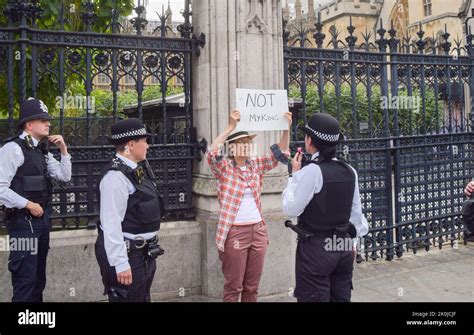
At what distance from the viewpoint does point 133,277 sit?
3895mm

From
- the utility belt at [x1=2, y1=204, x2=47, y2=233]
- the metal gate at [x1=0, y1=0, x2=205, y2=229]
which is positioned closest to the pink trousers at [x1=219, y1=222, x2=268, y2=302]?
the metal gate at [x1=0, y1=0, x2=205, y2=229]

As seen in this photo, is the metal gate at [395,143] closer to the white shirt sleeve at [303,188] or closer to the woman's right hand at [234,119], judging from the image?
the woman's right hand at [234,119]

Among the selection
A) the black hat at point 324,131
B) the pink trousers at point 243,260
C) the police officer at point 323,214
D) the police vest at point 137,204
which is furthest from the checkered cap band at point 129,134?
the pink trousers at point 243,260

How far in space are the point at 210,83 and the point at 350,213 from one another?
112 inches

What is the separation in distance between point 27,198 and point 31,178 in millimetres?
199

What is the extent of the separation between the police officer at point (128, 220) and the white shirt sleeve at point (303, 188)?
43.7 inches

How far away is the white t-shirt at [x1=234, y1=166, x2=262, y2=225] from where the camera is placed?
505cm

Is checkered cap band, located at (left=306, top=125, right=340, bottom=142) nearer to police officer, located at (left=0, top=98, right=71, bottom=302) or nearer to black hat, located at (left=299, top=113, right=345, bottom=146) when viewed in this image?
black hat, located at (left=299, top=113, right=345, bottom=146)

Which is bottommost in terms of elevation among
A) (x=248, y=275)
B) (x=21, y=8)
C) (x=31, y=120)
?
(x=248, y=275)

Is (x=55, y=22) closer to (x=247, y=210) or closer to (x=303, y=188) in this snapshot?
(x=247, y=210)

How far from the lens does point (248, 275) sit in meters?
5.14

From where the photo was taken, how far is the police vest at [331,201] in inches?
157

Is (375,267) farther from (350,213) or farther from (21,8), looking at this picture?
(21,8)
